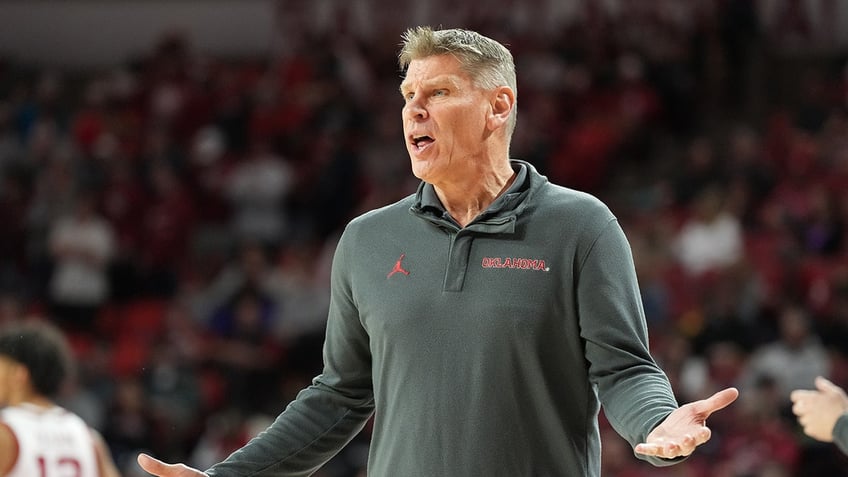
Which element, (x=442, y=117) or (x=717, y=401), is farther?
(x=442, y=117)

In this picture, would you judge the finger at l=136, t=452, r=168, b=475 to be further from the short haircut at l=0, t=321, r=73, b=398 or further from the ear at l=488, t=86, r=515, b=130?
the short haircut at l=0, t=321, r=73, b=398

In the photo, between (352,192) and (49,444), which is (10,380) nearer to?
(49,444)

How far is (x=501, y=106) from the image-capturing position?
4.16 meters

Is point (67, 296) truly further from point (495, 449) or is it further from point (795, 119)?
point (495, 449)

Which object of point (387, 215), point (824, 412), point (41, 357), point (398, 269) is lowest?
point (824, 412)

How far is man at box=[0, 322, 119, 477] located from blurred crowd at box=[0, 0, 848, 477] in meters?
5.30

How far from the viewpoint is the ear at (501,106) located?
13.6 feet

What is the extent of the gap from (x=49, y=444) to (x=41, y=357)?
0.43m

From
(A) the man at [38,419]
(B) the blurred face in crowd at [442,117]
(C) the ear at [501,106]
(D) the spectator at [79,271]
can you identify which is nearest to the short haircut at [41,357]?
(A) the man at [38,419]

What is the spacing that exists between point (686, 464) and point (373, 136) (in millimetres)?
7891

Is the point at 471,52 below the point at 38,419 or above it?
above

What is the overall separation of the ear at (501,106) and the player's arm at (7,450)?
2.84m

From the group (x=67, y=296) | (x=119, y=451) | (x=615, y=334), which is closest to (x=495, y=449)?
(x=615, y=334)

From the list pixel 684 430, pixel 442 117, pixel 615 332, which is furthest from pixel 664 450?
pixel 442 117
